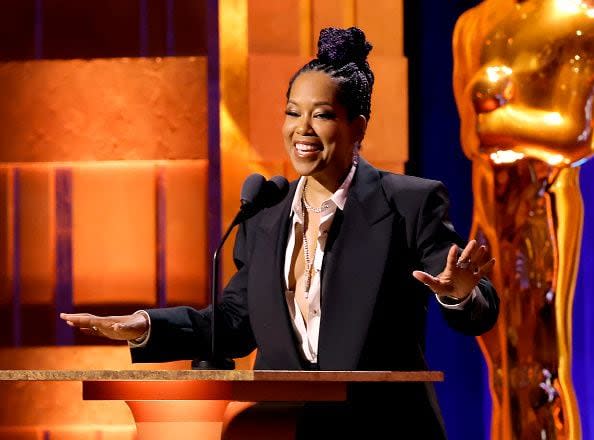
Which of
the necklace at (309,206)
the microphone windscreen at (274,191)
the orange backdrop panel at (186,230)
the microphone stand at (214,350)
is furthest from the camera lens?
the orange backdrop panel at (186,230)

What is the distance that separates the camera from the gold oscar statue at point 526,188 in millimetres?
3514

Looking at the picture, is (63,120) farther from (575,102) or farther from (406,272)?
(406,272)

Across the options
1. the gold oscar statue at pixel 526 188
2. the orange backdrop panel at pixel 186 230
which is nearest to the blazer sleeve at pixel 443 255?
the gold oscar statue at pixel 526 188

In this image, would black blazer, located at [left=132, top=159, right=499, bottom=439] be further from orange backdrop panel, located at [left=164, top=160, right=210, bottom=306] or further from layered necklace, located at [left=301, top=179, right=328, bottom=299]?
orange backdrop panel, located at [left=164, top=160, right=210, bottom=306]

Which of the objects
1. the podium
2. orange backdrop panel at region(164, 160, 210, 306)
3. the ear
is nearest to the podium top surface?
the podium

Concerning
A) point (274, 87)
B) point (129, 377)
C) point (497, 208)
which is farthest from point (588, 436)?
point (129, 377)

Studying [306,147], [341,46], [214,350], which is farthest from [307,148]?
[214,350]

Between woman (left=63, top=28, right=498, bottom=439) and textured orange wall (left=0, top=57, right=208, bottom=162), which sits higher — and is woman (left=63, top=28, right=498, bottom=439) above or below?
below

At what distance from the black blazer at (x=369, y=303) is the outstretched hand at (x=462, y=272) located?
91 millimetres

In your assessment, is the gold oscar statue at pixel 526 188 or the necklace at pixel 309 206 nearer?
the necklace at pixel 309 206

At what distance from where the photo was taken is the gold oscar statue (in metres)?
3.51

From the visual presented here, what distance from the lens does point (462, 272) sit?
189 centimetres

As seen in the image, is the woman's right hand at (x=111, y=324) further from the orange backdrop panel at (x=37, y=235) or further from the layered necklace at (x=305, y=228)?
the orange backdrop panel at (x=37, y=235)

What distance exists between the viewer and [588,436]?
3.90 metres
